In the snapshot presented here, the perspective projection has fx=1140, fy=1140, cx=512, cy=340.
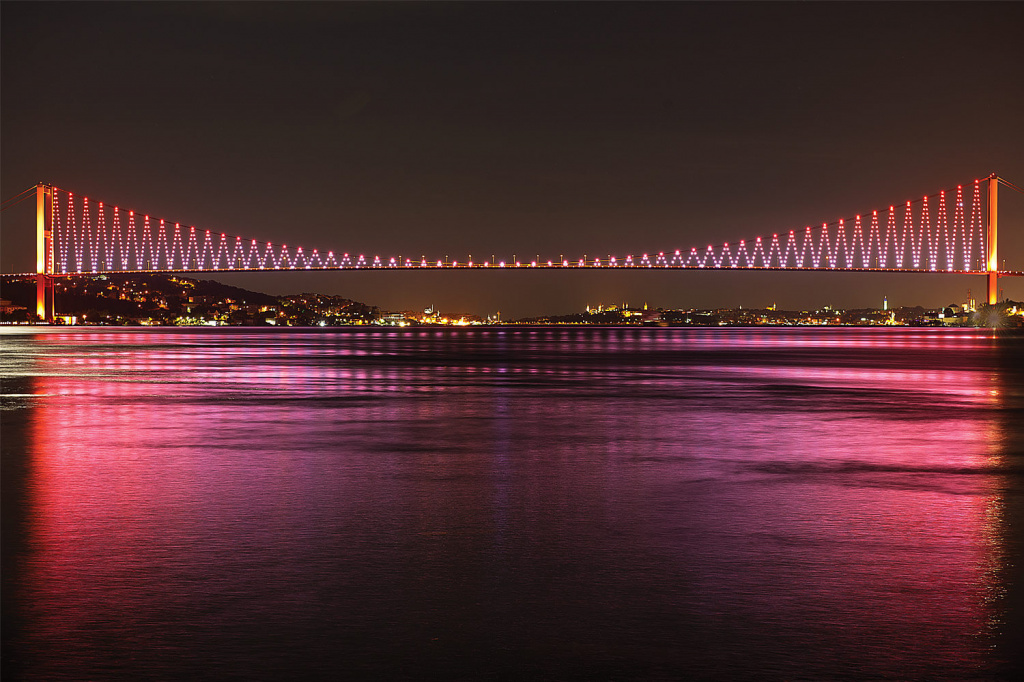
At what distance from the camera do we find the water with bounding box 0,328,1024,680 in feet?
13.1

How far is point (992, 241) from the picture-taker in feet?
307

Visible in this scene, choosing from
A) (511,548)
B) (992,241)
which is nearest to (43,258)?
(992,241)

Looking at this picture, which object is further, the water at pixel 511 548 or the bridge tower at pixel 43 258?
the bridge tower at pixel 43 258

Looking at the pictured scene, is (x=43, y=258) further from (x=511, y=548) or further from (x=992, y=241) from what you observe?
(x=511, y=548)

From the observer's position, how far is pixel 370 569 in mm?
5215

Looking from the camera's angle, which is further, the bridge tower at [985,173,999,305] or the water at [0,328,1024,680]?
the bridge tower at [985,173,999,305]

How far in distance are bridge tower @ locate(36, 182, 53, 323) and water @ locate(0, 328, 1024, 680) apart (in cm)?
9186

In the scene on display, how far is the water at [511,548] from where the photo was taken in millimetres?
4004

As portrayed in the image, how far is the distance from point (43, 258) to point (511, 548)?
101698 millimetres

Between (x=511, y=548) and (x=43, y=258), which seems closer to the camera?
(x=511, y=548)

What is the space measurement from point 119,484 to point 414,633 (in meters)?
4.37

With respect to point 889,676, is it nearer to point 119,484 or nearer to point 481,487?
point 481,487

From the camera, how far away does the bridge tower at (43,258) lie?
321 ft

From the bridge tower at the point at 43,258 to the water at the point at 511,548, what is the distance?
91.9 metres
